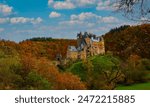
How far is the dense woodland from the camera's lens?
11.5 m

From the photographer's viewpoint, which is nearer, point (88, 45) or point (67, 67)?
point (67, 67)

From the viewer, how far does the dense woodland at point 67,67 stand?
11461mm

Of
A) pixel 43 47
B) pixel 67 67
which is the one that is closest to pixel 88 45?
pixel 67 67

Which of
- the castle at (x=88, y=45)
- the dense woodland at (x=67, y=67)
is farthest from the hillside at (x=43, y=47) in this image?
the castle at (x=88, y=45)

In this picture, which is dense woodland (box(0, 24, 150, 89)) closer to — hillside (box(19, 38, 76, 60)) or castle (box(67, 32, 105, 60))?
hillside (box(19, 38, 76, 60))

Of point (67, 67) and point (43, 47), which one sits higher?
point (43, 47)

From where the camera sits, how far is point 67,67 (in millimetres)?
20031

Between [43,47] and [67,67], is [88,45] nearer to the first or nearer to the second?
[67,67]

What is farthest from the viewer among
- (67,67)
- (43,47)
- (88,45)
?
(88,45)

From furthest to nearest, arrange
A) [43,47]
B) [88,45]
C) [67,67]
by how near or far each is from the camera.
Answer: [88,45] → [67,67] → [43,47]

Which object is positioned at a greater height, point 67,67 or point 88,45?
point 88,45

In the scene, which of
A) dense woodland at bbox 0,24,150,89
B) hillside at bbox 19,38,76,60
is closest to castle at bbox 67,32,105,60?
dense woodland at bbox 0,24,150,89

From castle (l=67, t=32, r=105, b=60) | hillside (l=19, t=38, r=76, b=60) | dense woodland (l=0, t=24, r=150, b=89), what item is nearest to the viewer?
dense woodland (l=0, t=24, r=150, b=89)

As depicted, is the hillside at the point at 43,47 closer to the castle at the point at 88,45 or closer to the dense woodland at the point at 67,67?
the dense woodland at the point at 67,67
